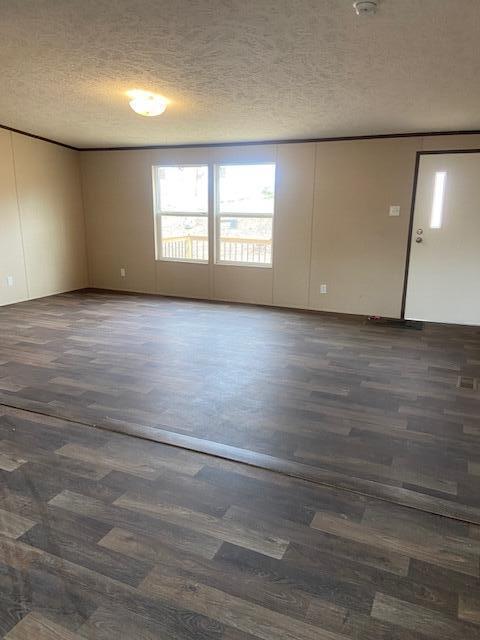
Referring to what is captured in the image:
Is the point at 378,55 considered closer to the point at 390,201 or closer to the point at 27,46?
the point at 27,46

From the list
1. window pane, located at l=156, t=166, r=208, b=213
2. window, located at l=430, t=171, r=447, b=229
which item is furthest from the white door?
window pane, located at l=156, t=166, r=208, b=213

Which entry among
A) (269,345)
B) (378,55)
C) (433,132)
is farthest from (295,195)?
(378,55)

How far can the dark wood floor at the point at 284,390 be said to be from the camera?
229 cm

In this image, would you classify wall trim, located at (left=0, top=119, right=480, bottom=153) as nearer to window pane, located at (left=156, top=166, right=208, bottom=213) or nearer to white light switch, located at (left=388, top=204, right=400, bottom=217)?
window pane, located at (left=156, top=166, right=208, bottom=213)

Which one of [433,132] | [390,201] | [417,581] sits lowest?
[417,581]

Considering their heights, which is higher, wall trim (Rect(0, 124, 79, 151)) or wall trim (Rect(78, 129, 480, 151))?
wall trim (Rect(0, 124, 79, 151))

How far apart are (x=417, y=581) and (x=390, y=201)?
467 cm

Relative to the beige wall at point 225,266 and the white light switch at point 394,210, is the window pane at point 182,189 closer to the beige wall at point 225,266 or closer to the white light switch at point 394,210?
the beige wall at point 225,266

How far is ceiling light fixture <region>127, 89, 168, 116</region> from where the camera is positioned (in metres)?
3.78

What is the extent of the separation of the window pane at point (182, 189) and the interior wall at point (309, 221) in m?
0.17

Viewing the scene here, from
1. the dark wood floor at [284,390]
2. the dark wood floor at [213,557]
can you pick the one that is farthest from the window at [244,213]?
the dark wood floor at [213,557]

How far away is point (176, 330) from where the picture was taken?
15.8ft

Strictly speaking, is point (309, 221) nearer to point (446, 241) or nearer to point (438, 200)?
point (438, 200)

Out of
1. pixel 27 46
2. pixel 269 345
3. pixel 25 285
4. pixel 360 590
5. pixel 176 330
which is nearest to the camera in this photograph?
pixel 360 590
